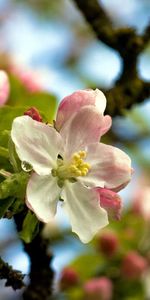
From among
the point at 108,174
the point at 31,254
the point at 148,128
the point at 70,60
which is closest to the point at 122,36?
the point at 31,254

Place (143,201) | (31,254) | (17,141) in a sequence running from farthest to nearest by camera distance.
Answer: (143,201)
(31,254)
(17,141)

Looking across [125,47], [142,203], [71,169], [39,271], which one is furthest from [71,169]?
[142,203]

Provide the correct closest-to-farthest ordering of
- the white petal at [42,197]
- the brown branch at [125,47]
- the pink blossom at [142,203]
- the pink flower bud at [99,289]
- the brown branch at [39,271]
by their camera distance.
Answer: the white petal at [42,197] < the brown branch at [39,271] < the brown branch at [125,47] < the pink flower bud at [99,289] < the pink blossom at [142,203]

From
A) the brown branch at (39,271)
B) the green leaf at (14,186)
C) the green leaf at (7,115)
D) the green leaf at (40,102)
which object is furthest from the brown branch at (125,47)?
the green leaf at (14,186)

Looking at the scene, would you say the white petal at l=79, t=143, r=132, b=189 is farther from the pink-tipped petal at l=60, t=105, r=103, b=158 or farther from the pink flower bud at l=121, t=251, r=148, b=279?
the pink flower bud at l=121, t=251, r=148, b=279

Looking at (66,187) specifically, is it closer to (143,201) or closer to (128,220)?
(128,220)

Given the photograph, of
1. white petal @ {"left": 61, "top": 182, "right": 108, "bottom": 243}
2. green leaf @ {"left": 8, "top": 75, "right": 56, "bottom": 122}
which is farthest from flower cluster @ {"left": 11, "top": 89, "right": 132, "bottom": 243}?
green leaf @ {"left": 8, "top": 75, "right": 56, "bottom": 122}

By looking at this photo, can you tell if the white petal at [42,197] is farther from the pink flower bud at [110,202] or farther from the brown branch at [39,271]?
the brown branch at [39,271]
